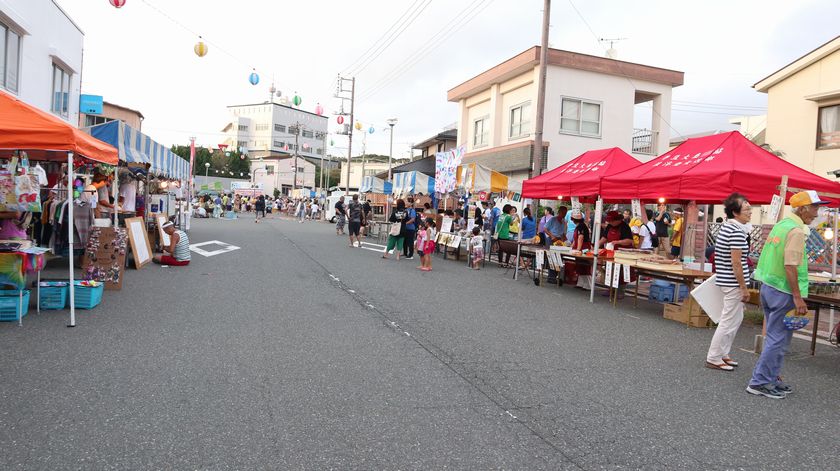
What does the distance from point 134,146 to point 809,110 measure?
21.7 meters

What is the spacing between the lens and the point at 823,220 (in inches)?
452

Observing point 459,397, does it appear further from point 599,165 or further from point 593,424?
point 599,165

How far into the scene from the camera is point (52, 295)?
7.63m

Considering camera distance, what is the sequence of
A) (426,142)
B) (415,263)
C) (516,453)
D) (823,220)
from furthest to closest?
(426,142) → (415,263) → (823,220) → (516,453)

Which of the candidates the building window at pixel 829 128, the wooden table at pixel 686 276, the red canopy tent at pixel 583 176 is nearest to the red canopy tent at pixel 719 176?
the red canopy tent at pixel 583 176

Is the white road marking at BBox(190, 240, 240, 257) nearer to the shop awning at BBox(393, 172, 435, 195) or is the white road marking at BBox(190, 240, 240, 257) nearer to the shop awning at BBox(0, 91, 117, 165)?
the shop awning at BBox(393, 172, 435, 195)

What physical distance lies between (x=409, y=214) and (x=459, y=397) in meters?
12.5

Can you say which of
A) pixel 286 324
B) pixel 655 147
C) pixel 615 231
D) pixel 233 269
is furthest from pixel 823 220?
pixel 655 147

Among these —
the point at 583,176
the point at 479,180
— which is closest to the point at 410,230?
the point at 479,180

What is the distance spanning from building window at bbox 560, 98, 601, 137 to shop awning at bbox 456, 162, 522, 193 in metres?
7.76

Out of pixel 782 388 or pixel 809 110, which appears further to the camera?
pixel 809 110

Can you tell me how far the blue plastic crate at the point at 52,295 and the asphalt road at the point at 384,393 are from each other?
0.22 m

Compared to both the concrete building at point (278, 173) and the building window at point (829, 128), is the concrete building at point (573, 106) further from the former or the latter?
the concrete building at point (278, 173)

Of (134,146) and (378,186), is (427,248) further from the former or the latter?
(378,186)
